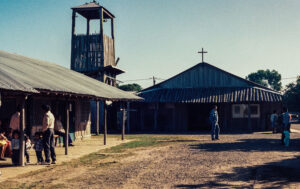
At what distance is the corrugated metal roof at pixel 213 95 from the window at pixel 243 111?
104 cm

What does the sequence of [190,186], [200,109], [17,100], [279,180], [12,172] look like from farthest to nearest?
[200,109] → [17,100] → [12,172] → [279,180] → [190,186]

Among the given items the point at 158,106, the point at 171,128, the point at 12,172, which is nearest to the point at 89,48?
the point at 158,106

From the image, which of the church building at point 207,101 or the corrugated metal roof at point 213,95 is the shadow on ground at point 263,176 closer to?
the corrugated metal roof at point 213,95

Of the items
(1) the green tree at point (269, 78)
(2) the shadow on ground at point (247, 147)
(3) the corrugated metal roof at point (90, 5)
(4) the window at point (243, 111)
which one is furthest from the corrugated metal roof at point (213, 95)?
(1) the green tree at point (269, 78)

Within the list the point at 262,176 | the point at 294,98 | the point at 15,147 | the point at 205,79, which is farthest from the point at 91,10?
the point at 294,98

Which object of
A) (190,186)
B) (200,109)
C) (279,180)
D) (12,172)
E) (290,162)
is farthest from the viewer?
(200,109)

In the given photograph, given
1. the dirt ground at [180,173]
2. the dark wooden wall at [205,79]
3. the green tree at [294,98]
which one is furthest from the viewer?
the green tree at [294,98]

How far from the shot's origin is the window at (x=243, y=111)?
2488cm

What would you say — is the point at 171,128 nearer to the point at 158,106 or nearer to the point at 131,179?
the point at 158,106

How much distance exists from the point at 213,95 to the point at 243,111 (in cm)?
268

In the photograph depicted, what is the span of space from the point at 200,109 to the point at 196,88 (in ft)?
11.7

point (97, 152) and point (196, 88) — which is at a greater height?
point (196, 88)

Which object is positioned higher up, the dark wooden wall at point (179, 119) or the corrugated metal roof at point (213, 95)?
the corrugated metal roof at point (213, 95)

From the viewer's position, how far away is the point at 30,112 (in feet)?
42.2
